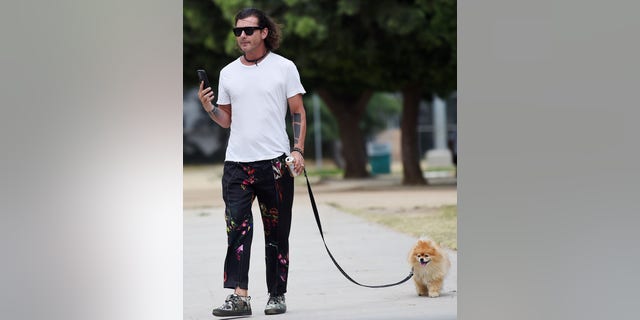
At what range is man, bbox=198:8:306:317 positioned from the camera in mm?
Result: 6738

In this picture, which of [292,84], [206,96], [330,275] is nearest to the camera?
[206,96]

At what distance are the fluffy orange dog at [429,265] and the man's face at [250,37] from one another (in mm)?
2105

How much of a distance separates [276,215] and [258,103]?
2.43ft

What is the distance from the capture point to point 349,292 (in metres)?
8.40

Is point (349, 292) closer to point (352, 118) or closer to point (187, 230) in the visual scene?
point (187, 230)

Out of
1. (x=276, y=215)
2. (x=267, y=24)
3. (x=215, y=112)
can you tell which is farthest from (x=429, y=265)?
(x=267, y=24)

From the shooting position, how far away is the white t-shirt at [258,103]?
673 cm

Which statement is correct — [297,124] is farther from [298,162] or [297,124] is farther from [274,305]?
Result: [274,305]

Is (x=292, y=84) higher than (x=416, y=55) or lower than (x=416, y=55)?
lower

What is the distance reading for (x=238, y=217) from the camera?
677 centimetres

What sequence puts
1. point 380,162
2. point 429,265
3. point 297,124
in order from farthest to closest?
1. point 380,162
2. point 429,265
3. point 297,124
